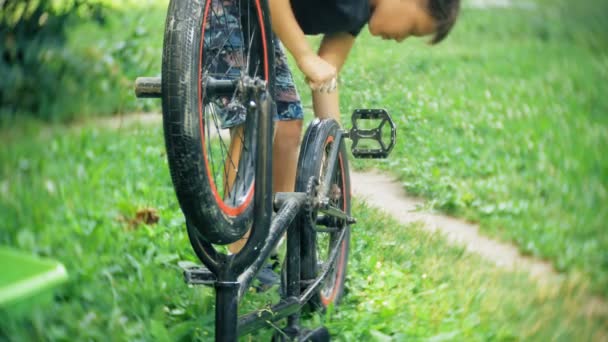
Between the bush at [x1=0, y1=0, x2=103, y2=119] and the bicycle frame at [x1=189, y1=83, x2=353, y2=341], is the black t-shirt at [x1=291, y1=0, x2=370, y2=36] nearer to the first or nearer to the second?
the bicycle frame at [x1=189, y1=83, x2=353, y2=341]

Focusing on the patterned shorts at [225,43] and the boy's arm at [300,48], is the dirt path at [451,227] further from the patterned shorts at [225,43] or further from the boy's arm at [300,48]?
the patterned shorts at [225,43]

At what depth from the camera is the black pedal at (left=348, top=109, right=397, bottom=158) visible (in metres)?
2.07

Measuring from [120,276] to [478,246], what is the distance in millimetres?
1045

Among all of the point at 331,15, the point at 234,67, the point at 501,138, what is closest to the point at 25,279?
the point at 234,67

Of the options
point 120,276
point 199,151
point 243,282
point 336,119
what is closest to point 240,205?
point 243,282

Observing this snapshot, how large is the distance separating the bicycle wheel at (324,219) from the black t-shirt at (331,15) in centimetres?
23

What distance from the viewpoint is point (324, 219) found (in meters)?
2.10

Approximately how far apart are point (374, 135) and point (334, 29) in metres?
0.29

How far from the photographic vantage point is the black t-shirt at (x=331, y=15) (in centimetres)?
200

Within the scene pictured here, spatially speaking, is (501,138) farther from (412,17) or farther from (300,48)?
(300,48)

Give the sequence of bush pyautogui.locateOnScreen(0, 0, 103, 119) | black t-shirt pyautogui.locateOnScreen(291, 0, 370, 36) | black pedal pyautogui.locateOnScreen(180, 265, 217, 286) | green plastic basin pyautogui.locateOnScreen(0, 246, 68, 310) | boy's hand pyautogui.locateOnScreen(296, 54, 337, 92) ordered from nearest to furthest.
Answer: green plastic basin pyautogui.locateOnScreen(0, 246, 68, 310), black pedal pyautogui.locateOnScreen(180, 265, 217, 286), boy's hand pyautogui.locateOnScreen(296, 54, 337, 92), black t-shirt pyautogui.locateOnScreen(291, 0, 370, 36), bush pyautogui.locateOnScreen(0, 0, 103, 119)

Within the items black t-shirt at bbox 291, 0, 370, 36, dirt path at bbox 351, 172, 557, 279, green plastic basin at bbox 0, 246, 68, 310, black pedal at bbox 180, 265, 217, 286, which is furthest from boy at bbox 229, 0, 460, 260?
green plastic basin at bbox 0, 246, 68, 310

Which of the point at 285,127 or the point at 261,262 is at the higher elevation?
the point at 285,127

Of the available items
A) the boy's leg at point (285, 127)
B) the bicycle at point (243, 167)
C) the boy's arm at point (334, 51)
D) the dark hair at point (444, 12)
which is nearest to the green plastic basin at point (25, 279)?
the bicycle at point (243, 167)
